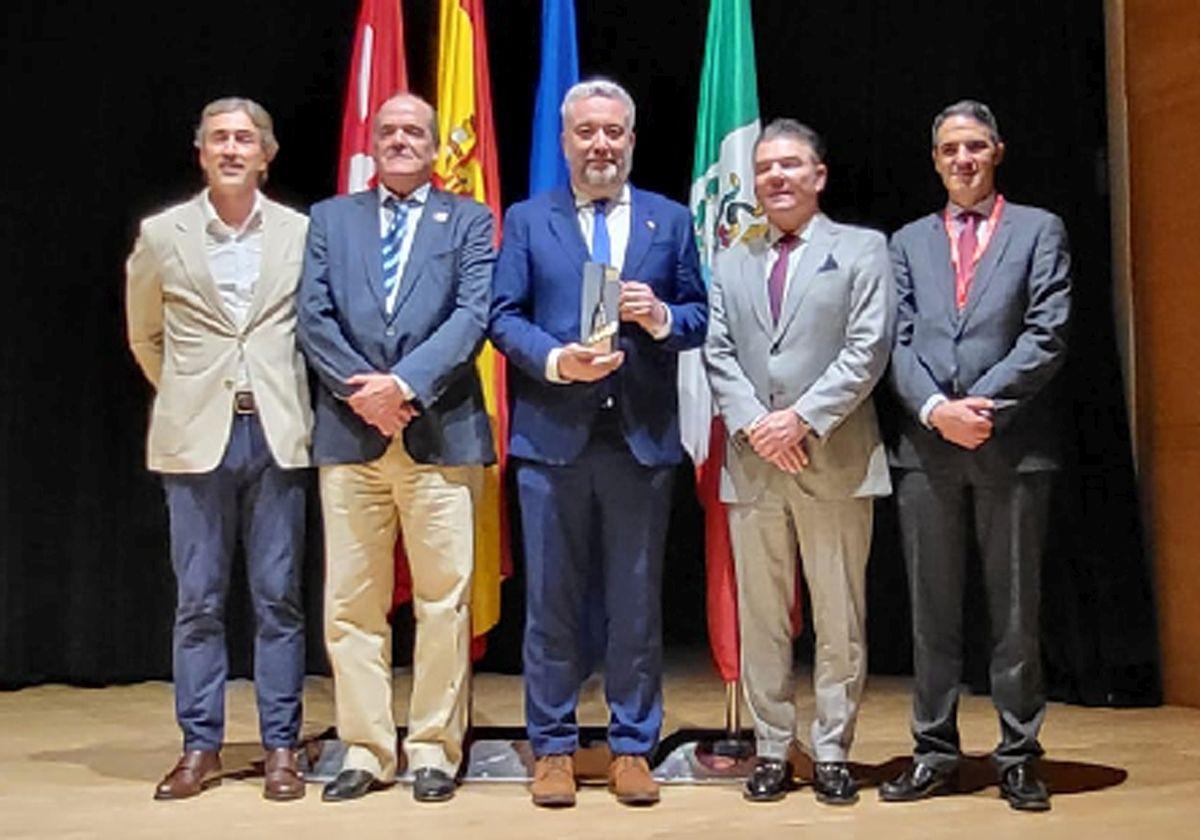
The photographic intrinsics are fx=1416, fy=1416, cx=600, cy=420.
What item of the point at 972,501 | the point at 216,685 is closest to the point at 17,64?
the point at 216,685

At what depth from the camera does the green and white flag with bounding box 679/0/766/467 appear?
418cm

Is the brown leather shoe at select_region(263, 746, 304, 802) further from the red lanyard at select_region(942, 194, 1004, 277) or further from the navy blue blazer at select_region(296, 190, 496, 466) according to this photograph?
the red lanyard at select_region(942, 194, 1004, 277)

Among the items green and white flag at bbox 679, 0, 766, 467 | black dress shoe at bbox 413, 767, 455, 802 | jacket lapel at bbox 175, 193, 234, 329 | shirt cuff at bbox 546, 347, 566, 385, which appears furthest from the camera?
green and white flag at bbox 679, 0, 766, 467

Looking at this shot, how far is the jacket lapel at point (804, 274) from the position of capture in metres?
3.45

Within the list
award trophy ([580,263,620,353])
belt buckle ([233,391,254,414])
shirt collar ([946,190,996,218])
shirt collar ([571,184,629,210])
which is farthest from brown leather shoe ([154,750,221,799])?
shirt collar ([946,190,996,218])

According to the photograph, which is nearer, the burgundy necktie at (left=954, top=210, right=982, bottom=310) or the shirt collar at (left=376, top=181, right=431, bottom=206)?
the burgundy necktie at (left=954, top=210, right=982, bottom=310)

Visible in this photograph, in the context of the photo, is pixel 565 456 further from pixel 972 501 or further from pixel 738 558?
pixel 972 501

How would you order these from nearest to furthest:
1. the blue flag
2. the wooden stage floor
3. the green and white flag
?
the wooden stage floor < the green and white flag < the blue flag

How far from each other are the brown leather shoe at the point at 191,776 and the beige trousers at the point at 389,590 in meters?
0.35

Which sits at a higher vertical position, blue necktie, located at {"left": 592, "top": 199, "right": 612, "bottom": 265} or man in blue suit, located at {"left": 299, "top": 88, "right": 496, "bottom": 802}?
blue necktie, located at {"left": 592, "top": 199, "right": 612, "bottom": 265}

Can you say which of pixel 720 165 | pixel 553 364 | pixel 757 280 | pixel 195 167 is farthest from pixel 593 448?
pixel 195 167

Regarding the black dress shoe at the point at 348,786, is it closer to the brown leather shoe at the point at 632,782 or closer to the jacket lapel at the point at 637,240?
the brown leather shoe at the point at 632,782

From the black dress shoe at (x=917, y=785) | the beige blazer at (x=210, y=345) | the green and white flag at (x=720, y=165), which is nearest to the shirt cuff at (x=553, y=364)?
the beige blazer at (x=210, y=345)

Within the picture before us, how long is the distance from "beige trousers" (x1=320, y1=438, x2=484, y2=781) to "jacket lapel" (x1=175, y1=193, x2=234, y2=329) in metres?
0.50
